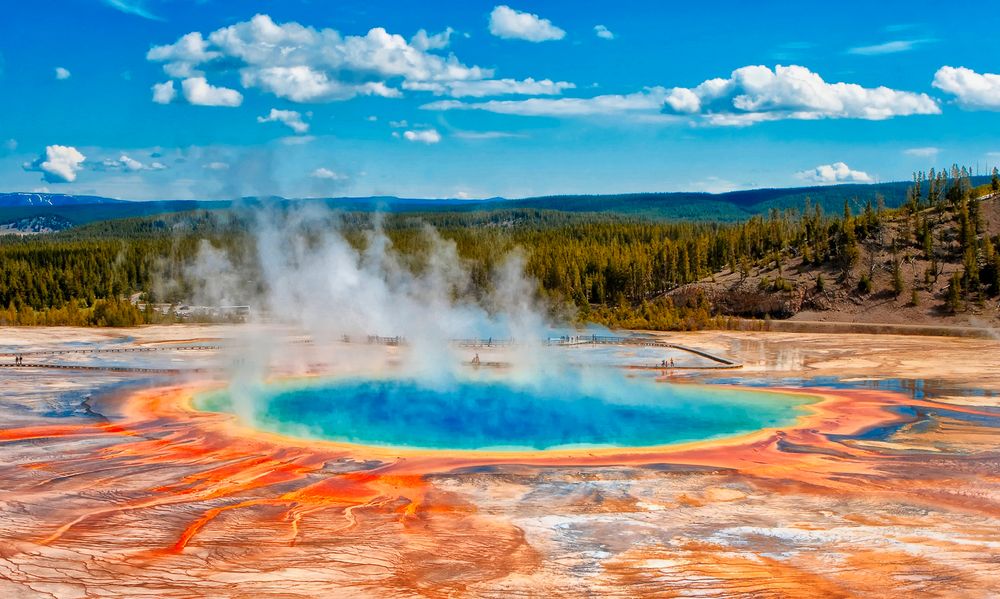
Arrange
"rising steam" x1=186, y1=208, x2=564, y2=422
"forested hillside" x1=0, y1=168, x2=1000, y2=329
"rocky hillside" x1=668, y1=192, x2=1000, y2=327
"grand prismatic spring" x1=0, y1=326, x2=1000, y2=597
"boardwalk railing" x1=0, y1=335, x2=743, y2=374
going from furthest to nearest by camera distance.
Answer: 1. "forested hillside" x1=0, y1=168, x2=1000, y2=329
2. "rocky hillside" x1=668, y1=192, x2=1000, y2=327
3. "boardwalk railing" x1=0, y1=335, x2=743, y2=374
4. "rising steam" x1=186, y1=208, x2=564, y2=422
5. "grand prismatic spring" x1=0, y1=326, x2=1000, y2=597

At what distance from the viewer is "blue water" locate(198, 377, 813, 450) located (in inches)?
913

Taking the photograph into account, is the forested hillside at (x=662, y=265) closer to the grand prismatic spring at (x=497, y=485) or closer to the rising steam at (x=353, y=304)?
the rising steam at (x=353, y=304)

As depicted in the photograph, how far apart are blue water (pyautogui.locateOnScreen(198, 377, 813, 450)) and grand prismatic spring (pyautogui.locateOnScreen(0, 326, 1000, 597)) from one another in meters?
0.14

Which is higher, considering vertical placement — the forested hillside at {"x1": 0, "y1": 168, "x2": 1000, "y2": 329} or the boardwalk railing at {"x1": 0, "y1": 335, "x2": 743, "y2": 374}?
the forested hillside at {"x1": 0, "y1": 168, "x2": 1000, "y2": 329}

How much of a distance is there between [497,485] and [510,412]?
875cm

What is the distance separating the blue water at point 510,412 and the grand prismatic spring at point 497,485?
0.14m

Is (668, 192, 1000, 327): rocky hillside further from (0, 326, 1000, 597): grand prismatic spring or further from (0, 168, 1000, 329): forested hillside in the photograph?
(0, 326, 1000, 597): grand prismatic spring

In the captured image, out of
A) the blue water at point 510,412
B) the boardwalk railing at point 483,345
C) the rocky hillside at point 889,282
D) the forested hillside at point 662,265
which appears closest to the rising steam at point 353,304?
the boardwalk railing at point 483,345

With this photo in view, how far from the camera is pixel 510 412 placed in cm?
2698

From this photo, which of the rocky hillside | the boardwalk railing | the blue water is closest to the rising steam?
the boardwalk railing

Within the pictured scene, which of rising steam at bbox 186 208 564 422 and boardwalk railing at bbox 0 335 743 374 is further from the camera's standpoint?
boardwalk railing at bbox 0 335 743 374

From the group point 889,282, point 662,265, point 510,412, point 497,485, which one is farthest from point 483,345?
point 662,265

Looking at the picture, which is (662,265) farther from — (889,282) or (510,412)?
(510,412)

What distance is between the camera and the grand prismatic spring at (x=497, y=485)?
1334cm
